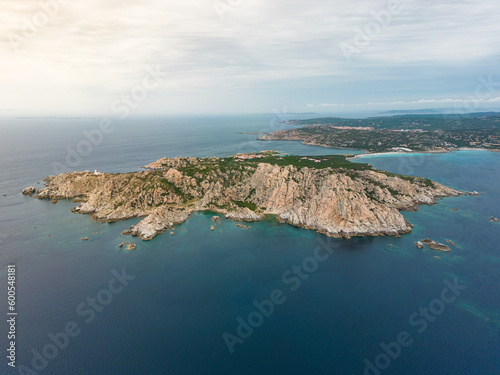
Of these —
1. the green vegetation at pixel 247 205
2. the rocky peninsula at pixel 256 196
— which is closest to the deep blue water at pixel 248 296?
the rocky peninsula at pixel 256 196

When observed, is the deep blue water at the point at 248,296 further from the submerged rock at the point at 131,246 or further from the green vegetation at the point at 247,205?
the green vegetation at the point at 247,205

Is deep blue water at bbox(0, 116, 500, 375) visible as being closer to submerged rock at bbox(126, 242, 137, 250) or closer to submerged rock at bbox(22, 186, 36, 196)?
submerged rock at bbox(126, 242, 137, 250)

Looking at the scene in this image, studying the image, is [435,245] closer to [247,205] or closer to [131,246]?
[247,205]

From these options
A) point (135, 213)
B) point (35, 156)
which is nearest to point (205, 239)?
point (135, 213)

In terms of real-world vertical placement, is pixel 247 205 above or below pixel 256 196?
below

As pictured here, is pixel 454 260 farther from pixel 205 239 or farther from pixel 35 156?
pixel 35 156

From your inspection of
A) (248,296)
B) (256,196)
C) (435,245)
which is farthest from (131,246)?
(435,245)
